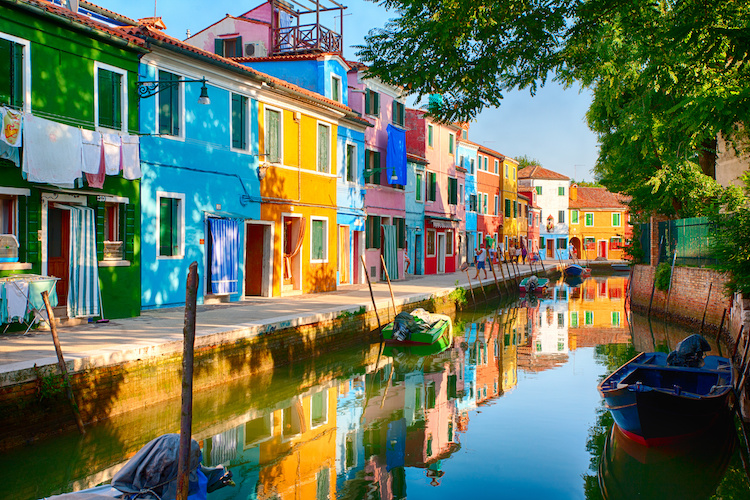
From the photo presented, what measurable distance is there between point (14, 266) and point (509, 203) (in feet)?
146

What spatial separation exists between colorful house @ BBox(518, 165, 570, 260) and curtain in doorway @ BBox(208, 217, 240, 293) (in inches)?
2039

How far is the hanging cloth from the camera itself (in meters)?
27.8

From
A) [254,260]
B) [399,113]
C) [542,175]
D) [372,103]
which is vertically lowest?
[254,260]

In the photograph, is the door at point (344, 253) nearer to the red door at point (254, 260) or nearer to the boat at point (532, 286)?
the red door at point (254, 260)

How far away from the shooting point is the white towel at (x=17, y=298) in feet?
34.6

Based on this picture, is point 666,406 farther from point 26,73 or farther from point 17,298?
point 26,73

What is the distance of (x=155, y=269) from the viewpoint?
1489 centimetres

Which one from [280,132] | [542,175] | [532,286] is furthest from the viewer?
[542,175]

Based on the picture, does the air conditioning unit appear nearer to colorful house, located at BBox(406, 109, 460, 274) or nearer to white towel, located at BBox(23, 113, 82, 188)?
colorful house, located at BBox(406, 109, 460, 274)

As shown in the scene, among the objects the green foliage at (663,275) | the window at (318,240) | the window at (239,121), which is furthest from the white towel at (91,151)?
the green foliage at (663,275)

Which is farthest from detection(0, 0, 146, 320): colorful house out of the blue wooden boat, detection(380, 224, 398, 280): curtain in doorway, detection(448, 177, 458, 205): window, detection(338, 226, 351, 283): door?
detection(448, 177, 458, 205): window

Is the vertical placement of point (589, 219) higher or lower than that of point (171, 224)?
higher

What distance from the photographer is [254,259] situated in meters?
19.2

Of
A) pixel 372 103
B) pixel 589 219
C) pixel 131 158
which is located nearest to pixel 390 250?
pixel 372 103
